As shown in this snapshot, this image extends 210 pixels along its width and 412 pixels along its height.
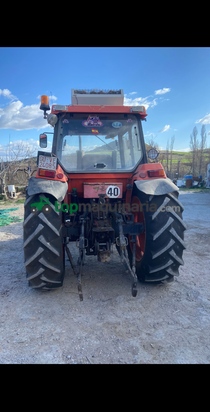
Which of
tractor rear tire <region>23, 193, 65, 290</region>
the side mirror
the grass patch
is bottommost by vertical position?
the grass patch

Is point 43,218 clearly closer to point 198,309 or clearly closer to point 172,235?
point 172,235

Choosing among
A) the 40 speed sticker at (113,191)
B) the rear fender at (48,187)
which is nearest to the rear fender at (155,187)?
the 40 speed sticker at (113,191)

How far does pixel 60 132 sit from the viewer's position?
11.6ft

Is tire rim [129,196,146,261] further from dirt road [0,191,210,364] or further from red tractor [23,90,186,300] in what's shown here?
dirt road [0,191,210,364]

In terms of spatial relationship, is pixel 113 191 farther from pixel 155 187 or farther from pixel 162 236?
pixel 162 236

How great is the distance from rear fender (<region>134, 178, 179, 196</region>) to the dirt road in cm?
123

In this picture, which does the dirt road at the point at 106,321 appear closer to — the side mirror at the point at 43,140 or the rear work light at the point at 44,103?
the side mirror at the point at 43,140

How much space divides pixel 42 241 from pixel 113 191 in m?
1.13

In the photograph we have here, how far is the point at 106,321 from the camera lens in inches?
103

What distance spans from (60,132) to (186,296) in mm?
2639

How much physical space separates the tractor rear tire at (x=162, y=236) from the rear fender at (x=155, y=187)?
0.08 meters

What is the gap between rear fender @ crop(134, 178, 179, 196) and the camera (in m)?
3.01

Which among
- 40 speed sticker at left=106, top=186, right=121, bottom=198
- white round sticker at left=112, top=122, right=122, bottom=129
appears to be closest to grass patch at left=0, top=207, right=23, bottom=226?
40 speed sticker at left=106, top=186, right=121, bottom=198
